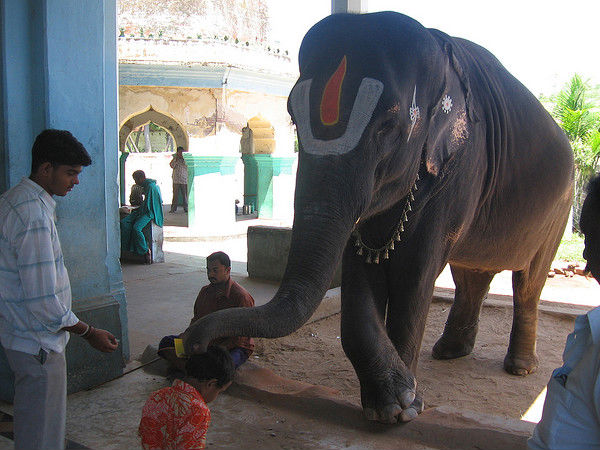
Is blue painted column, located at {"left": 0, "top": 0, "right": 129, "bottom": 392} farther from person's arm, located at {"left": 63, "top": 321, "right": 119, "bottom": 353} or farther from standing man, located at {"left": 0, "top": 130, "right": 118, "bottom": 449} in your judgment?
person's arm, located at {"left": 63, "top": 321, "right": 119, "bottom": 353}

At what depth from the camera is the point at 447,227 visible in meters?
3.20

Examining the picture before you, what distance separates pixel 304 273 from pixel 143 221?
6870mm

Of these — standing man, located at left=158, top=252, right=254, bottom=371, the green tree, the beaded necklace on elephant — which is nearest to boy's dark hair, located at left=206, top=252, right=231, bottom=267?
standing man, located at left=158, top=252, right=254, bottom=371

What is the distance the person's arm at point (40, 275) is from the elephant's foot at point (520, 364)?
11.3 ft

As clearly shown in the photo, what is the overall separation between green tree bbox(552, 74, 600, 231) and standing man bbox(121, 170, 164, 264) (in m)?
9.64

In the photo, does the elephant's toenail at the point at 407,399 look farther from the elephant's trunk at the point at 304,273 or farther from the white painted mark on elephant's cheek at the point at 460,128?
the white painted mark on elephant's cheek at the point at 460,128

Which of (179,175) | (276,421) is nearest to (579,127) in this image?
(179,175)

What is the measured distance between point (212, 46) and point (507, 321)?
28.5ft

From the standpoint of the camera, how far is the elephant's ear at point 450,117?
2977 millimetres

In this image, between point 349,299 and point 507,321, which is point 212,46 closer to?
point 507,321

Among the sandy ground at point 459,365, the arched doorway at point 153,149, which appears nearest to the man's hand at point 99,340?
the sandy ground at point 459,365

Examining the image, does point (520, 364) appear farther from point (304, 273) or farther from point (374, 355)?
point (304, 273)

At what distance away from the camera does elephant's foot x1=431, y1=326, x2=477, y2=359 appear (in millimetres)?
4848

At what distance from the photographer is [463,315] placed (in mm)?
4832
